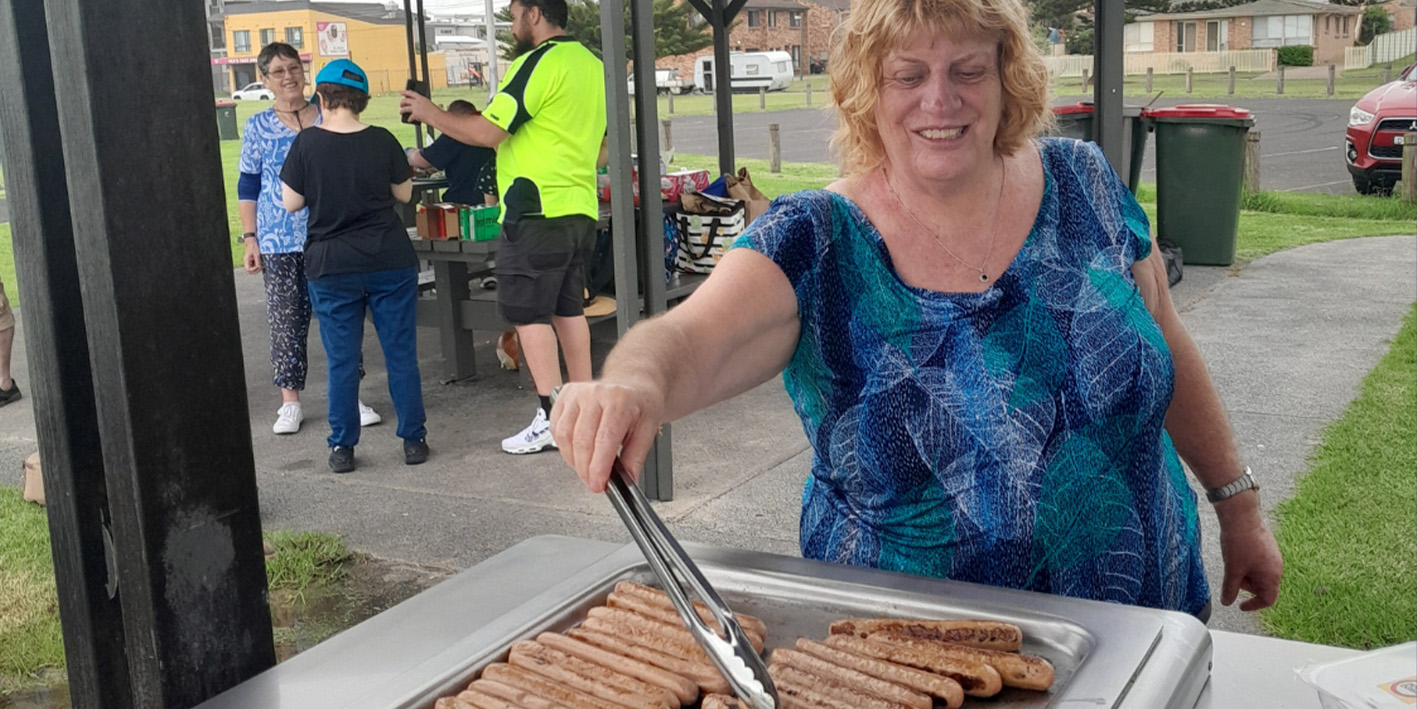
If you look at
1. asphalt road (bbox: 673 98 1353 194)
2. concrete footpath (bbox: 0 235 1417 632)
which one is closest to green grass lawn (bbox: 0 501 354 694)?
concrete footpath (bbox: 0 235 1417 632)

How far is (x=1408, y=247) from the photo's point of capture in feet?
38.9

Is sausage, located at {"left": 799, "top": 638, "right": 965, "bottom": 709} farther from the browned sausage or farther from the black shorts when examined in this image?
the black shorts

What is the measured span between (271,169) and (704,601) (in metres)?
5.58

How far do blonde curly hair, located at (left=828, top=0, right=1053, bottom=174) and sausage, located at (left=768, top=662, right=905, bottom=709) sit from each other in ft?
3.20

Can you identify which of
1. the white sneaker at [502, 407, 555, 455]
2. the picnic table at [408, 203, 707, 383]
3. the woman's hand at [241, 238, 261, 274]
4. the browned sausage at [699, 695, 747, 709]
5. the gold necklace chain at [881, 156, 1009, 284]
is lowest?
the white sneaker at [502, 407, 555, 455]

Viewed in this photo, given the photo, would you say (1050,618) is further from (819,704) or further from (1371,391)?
(1371,391)

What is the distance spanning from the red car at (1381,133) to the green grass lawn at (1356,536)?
970cm

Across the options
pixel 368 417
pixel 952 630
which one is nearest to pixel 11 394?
pixel 368 417

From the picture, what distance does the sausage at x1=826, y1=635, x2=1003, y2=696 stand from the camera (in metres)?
1.54

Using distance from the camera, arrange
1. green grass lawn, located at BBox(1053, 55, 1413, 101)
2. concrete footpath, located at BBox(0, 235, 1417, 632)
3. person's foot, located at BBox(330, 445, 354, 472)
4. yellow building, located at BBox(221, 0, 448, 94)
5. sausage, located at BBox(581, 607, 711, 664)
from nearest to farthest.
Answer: sausage, located at BBox(581, 607, 711, 664)
concrete footpath, located at BBox(0, 235, 1417, 632)
person's foot, located at BBox(330, 445, 354, 472)
yellow building, located at BBox(221, 0, 448, 94)
green grass lawn, located at BBox(1053, 55, 1413, 101)

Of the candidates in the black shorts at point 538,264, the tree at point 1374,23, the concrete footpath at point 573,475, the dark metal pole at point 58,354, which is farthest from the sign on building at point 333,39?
the tree at point 1374,23

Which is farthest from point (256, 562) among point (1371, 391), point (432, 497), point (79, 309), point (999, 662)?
point (1371, 391)

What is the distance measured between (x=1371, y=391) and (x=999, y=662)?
6067mm

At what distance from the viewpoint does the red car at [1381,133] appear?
1489cm
